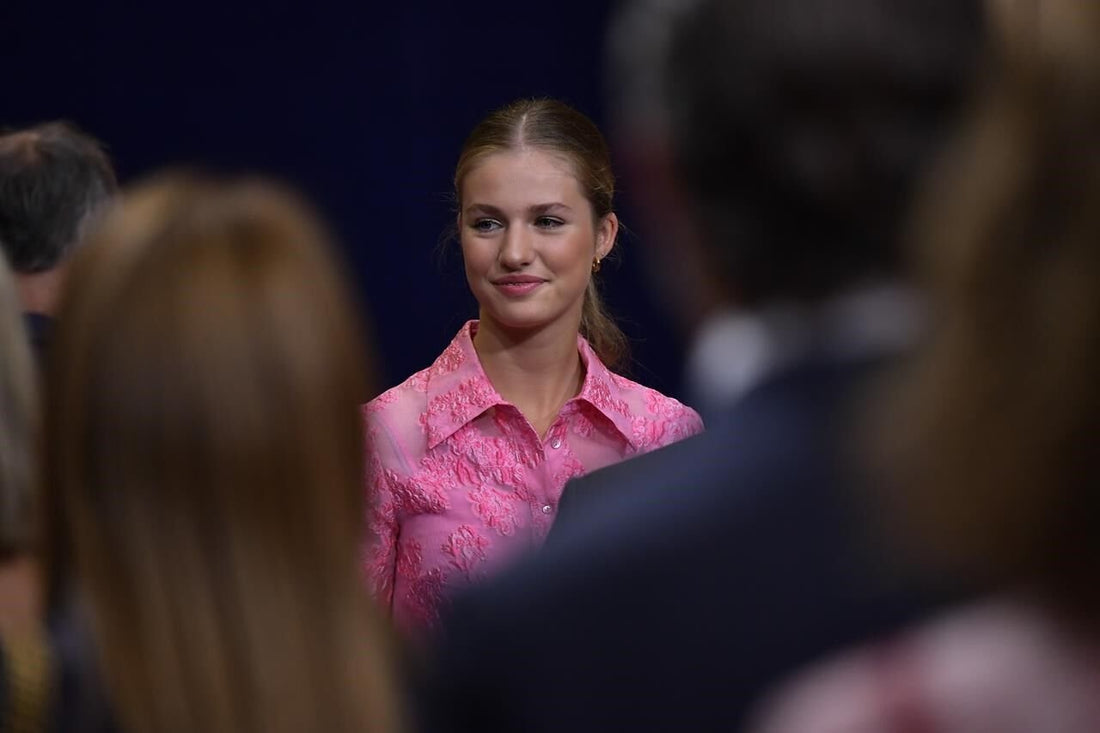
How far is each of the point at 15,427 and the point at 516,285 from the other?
1205mm

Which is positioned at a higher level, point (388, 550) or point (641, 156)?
point (641, 156)

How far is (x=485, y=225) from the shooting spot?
260 centimetres

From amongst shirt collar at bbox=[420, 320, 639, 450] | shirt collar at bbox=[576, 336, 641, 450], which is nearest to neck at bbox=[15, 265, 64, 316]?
shirt collar at bbox=[420, 320, 639, 450]

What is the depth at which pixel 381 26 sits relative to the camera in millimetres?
4027

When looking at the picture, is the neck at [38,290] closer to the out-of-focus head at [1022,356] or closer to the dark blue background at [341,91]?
the out-of-focus head at [1022,356]

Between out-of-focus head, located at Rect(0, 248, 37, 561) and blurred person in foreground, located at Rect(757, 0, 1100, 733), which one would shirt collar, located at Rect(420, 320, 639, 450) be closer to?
out-of-focus head, located at Rect(0, 248, 37, 561)

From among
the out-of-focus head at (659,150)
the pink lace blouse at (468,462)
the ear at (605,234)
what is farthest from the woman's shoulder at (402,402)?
the out-of-focus head at (659,150)

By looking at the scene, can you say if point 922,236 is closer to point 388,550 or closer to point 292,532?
point 292,532

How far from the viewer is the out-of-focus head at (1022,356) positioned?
0.75 meters

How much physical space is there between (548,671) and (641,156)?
0.88 ft

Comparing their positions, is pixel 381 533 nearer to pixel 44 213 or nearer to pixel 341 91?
pixel 44 213

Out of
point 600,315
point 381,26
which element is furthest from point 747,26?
point 381,26

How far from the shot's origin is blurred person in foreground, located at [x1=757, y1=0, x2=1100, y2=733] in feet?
2.47

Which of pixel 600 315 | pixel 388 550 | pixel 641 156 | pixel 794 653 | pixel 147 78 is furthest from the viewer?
pixel 147 78
